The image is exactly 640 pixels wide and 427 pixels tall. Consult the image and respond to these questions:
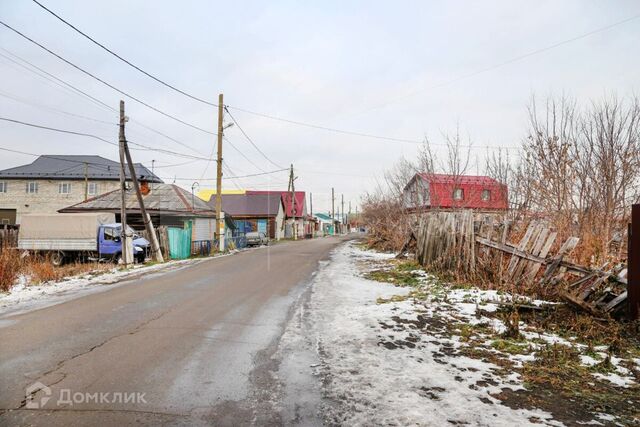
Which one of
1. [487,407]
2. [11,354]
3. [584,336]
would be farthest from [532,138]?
[11,354]

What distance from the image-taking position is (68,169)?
4588 cm

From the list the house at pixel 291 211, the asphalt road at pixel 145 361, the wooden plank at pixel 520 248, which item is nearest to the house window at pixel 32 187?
the house at pixel 291 211

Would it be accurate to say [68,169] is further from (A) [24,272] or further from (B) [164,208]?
(A) [24,272]

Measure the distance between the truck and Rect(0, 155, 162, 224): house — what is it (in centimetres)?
2417

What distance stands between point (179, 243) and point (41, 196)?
34.2 meters

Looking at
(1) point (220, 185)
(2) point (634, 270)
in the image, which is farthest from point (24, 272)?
(2) point (634, 270)

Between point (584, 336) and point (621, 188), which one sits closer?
point (584, 336)

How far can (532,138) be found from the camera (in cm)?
1146

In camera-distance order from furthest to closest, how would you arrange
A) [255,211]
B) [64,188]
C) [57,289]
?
[255,211]
[64,188]
[57,289]

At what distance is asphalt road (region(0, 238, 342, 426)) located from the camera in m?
3.39

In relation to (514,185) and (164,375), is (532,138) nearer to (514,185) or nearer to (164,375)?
(514,185)

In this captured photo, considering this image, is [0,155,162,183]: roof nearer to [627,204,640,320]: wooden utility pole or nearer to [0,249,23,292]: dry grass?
[0,249,23,292]: dry grass

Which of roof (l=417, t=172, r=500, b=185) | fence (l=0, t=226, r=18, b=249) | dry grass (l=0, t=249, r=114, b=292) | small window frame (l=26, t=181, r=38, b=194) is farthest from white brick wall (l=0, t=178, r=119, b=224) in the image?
roof (l=417, t=172, r=500, b=185)

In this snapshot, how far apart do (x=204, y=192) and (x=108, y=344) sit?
6815 cm
